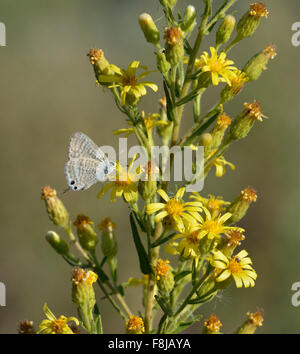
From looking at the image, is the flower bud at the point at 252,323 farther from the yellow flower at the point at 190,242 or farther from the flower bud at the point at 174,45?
the flower bud at the point at 174,45

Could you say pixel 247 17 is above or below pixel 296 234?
above

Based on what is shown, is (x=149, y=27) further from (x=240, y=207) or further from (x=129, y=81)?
(x=240, y=207)

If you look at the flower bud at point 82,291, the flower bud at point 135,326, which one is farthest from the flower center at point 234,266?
the flower bud at point 82,291

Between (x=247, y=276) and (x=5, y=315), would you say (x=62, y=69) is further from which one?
(x=247, y=276)

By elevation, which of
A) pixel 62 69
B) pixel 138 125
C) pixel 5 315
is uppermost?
pixel 62 69

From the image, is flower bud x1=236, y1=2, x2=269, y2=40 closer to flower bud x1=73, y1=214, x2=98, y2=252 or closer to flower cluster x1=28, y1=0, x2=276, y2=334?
flower cluster x1=28, y1=0, x2=276, y2=334

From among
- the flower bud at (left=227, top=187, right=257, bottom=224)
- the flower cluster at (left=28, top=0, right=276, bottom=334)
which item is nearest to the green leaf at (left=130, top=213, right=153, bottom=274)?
the flower cluster at (left=28, top=0, right=276, bottom=334)
